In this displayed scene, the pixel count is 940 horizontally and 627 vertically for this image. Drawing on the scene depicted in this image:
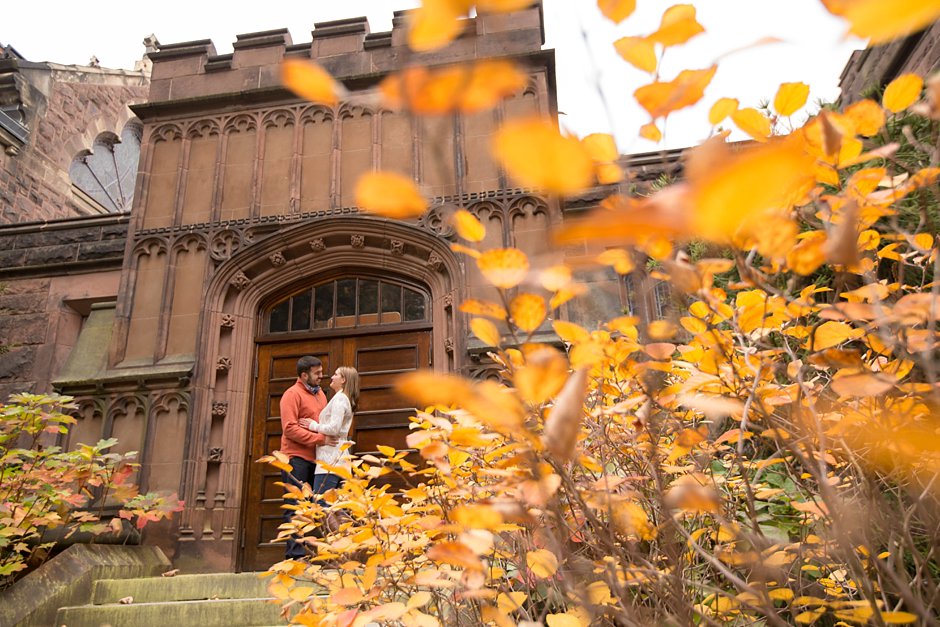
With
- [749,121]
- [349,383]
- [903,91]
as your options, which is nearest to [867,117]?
[903,91]

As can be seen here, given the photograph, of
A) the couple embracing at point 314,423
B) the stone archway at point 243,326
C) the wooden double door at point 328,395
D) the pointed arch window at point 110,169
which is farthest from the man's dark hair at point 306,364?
the pointed arch window at point 110,169

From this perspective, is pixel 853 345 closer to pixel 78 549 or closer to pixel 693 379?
pixel 693 379

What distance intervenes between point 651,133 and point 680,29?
0.59 feet

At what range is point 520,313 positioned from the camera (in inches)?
34.0

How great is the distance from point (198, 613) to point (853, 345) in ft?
11.1

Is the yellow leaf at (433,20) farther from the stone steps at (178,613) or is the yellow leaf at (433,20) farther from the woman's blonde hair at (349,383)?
the woman's blonde hair at (349,383)

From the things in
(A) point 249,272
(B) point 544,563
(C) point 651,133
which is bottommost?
(B) point 544,563

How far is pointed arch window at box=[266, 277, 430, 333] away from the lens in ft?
22.1

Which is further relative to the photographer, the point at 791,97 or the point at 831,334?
the point at 831,334

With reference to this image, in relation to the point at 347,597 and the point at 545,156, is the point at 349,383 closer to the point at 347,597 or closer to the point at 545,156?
the point at 347,597

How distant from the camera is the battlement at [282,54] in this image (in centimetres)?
717

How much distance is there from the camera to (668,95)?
0.74m

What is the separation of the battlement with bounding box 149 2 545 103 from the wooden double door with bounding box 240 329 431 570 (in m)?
2.90

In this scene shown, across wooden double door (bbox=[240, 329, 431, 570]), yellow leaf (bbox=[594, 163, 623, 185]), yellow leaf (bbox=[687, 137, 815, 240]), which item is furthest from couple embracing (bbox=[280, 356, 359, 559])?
yellow leaf (bbox=[687, 137, 815, 240])
